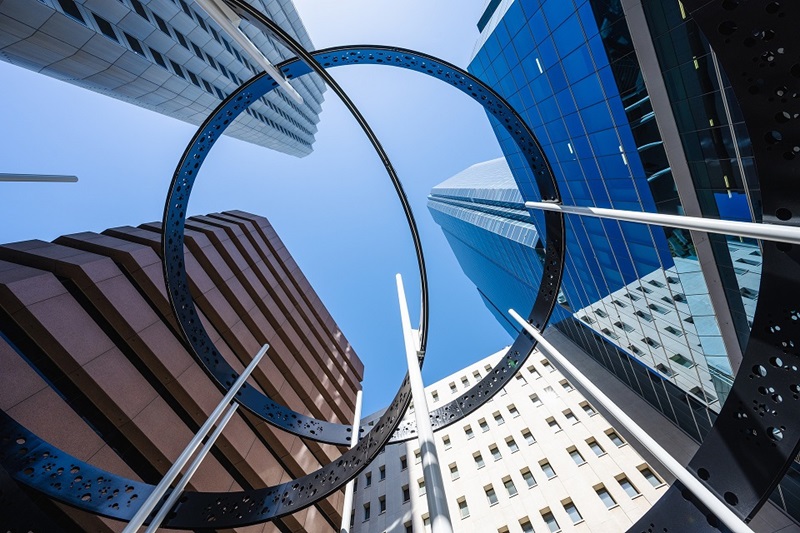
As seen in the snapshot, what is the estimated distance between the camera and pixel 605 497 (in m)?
17.6

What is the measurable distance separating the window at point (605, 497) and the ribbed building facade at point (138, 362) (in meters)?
14.0

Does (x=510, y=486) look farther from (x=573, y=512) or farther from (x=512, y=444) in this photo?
(x=573, y=512)

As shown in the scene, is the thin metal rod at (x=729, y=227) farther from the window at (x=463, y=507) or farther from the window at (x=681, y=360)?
the window at (x=463, y=507)

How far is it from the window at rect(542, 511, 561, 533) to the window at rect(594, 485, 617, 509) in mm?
2650

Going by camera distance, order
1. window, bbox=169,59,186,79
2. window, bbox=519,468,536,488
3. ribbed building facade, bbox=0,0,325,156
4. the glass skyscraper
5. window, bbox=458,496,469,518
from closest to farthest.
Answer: the glass skyscraper < ribbed building facade, bbox=0,0,325,156 < window, bbox=519,468,536,488 < window, bbox=458,496,469,518 < window, bbox=169,59,186,79

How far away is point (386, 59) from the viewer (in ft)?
24.3

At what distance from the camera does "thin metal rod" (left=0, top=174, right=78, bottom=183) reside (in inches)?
324

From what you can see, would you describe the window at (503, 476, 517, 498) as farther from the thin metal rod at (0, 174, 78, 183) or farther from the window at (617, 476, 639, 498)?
the thin metal rod at (0, 174, 78, 183)

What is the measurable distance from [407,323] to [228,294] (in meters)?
15.7

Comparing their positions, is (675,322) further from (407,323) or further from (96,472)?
(96,472)

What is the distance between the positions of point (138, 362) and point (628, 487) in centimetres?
2363

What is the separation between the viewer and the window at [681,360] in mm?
18920

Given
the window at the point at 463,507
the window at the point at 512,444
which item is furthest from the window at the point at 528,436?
the window at the point at 463,507

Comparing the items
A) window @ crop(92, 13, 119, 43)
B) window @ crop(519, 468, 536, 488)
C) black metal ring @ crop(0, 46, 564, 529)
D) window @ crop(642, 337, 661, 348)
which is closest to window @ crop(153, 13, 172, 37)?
window @ crop(92, 13, 119, 43)
